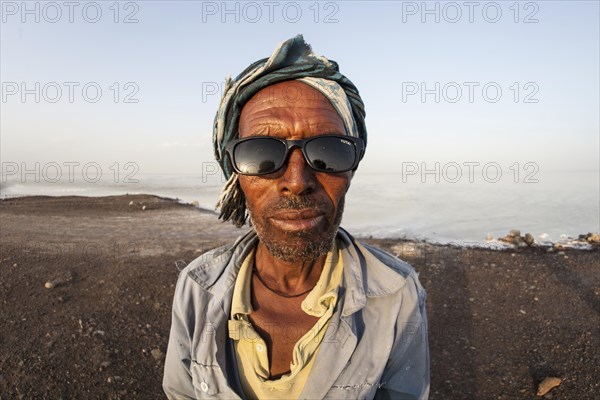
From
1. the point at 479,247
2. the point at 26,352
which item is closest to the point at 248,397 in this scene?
the point at 26,352

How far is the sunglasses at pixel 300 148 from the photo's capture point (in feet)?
5.41

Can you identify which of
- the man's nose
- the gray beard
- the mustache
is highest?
the man's nose

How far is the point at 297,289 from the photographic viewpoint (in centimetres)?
194

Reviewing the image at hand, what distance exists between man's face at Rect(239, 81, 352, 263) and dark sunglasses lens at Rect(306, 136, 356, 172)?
4 cm

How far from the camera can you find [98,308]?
4.59 metres

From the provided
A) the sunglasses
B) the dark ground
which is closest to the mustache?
the sunglasses

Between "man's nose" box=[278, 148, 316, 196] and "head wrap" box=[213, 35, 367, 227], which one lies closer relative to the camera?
"man's nose" box=[278, 148, 316, 196]

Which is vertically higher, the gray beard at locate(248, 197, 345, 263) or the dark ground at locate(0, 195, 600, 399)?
the gray beard at locate(248, 197, 345, 263)

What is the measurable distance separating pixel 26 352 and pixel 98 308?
3.13 ft

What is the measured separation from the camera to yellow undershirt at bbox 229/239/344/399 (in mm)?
1622

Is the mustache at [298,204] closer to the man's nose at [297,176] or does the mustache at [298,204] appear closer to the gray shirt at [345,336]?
the man's nose at [297,176]

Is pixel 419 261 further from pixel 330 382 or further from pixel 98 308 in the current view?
pixel 330 382

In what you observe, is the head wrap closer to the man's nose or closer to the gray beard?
the man's nose

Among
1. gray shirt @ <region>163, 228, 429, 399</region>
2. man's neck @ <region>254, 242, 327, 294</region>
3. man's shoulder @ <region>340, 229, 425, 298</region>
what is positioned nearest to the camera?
gray shirt @ <region>163, 228, 429, 399</region>
